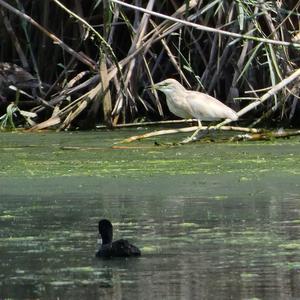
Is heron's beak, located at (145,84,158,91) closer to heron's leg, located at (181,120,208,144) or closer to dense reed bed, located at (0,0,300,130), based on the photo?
dense reed bed, located at (0,0,300,130)

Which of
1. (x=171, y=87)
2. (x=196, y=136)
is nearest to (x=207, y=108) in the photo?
(x=196, y=136)

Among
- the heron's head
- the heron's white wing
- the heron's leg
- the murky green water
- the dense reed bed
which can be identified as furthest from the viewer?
the dense reed bed

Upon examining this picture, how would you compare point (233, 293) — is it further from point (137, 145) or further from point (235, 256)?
point (137, 145)

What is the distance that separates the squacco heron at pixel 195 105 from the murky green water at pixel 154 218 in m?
0.38

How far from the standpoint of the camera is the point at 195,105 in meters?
9.20

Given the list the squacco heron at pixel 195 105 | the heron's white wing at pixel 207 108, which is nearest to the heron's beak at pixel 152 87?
the squacco heron at pixel 195 105

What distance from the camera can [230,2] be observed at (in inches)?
388

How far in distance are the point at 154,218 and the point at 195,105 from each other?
376cm

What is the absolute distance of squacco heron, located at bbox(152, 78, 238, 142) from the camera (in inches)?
354

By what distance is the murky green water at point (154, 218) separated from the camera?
409 centimetres

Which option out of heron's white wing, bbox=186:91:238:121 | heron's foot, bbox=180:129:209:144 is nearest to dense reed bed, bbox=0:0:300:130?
heron's white wing, bbox=186:91:238:121

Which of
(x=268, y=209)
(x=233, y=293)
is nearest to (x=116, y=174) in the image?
(x=268, y=209)

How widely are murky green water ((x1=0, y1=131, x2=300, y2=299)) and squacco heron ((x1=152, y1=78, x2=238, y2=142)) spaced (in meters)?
0.38

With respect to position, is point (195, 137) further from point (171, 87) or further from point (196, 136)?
point (171, 87)
